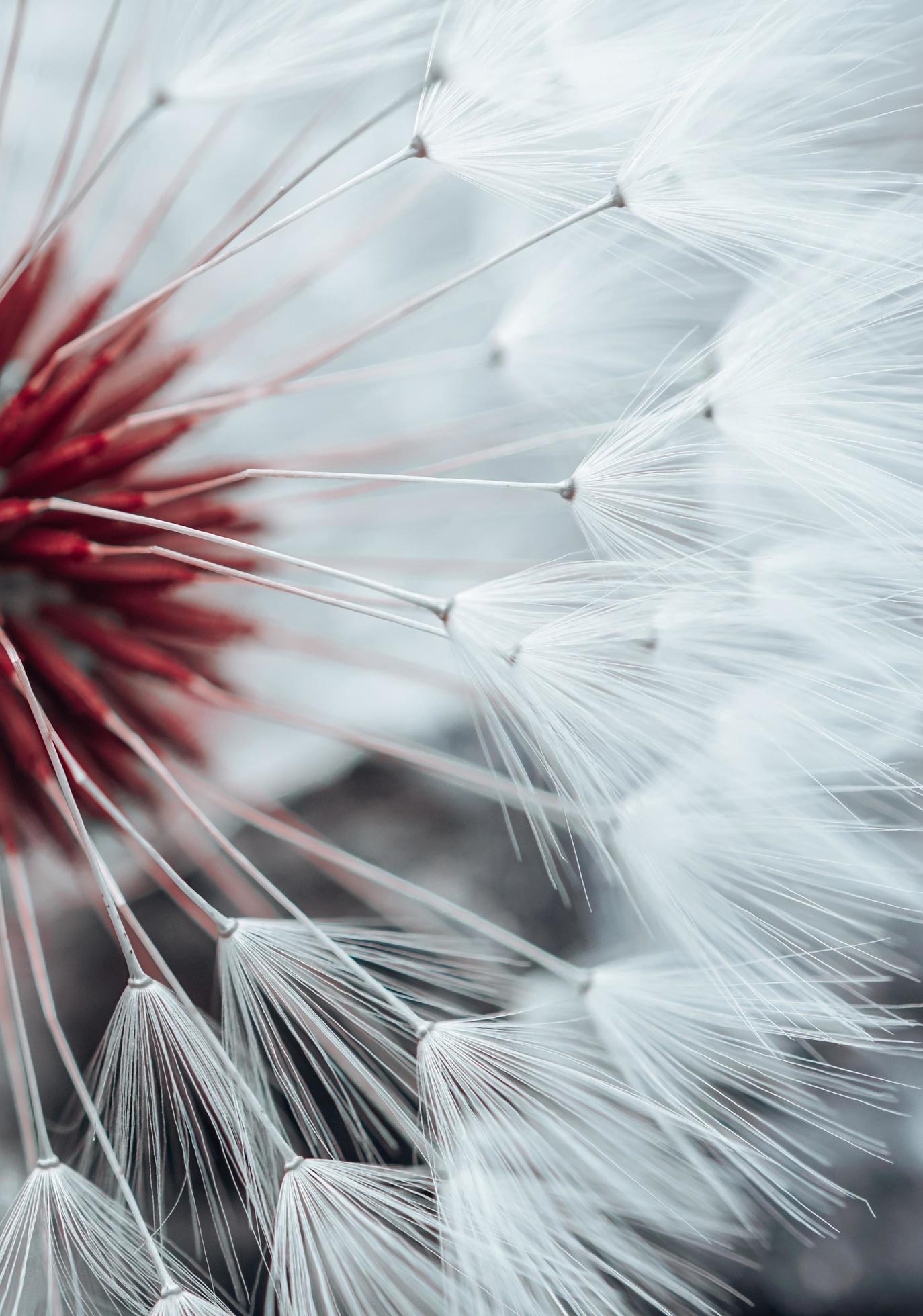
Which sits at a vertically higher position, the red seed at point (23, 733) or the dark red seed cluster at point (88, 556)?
the dark red seed cluster at point (88, 556)

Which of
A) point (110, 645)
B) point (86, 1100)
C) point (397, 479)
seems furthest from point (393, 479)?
point (86, 1100)

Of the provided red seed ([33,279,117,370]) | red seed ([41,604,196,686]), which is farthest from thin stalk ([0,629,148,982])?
red seed ([33,279,117,370])

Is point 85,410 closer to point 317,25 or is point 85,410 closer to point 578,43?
point 317,25

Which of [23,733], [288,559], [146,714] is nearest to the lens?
[288,559]

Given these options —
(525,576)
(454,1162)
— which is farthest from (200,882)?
(525,576)

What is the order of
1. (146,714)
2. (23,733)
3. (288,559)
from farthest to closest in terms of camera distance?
1. (146,714)
2. (23,733)
3. (288,559)

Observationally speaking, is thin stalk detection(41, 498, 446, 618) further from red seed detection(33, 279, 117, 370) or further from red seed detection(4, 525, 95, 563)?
red seed detection(33, 279, 117, 370)

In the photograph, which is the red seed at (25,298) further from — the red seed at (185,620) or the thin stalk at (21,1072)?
the thin stalk at (21,1072)

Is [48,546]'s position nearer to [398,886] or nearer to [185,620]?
[185,620]

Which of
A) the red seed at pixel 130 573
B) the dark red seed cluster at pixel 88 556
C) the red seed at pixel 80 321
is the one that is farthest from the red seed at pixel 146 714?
the red seed at pixel 80 321
